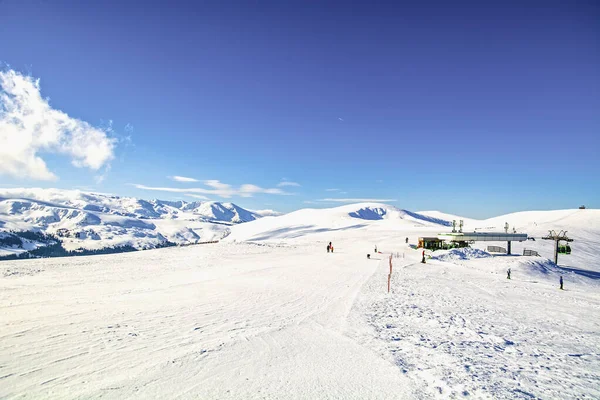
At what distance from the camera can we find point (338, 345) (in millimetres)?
9227

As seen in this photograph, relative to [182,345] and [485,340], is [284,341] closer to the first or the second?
[182,345]

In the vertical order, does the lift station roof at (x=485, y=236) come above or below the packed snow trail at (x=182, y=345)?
above

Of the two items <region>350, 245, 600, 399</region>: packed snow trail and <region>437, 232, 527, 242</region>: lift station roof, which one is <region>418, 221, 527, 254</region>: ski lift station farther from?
<region>350, 245, 600, 399</region>: packed snow trail

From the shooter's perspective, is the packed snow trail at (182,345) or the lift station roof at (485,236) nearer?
the packed snow trail at (182,345)

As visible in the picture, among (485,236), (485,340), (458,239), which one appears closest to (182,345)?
(485,340)

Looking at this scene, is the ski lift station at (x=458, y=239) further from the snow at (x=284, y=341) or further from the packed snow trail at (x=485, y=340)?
the snow at (x=284, y=341)

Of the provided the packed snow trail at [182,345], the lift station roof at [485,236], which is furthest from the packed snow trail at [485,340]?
the lift station roof at [485,236]

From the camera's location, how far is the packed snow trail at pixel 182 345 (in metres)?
6.41

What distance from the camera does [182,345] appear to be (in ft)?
28.2

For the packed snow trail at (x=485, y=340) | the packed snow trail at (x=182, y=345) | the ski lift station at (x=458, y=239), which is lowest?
the packed snow trail at (x=182, y=345)

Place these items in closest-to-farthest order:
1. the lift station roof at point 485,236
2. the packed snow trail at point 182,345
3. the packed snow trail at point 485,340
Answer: the packed snow trail at point 182,345 < the packed snow trail at point 485,340 < the lift station roof at point 485,236

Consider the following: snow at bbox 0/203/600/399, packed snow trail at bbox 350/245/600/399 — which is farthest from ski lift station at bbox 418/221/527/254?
snow at bbox 0/203/600/399

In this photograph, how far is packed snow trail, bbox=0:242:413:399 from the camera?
252 inches

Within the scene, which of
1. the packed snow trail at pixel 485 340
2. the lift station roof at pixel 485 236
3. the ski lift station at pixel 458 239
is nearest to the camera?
→ the packed snow trail at pixel 485 340
